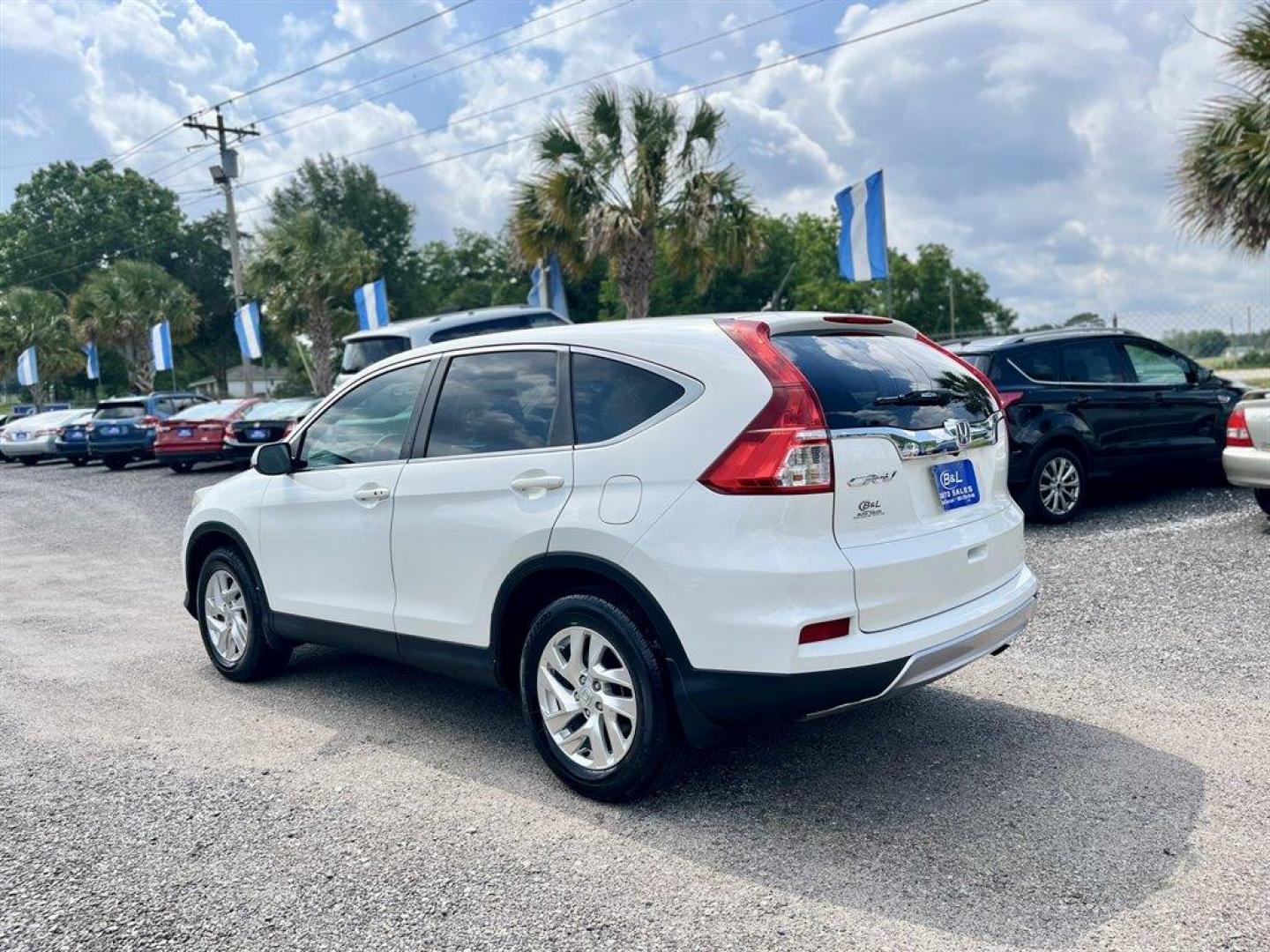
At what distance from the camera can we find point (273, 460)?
5.11 meters

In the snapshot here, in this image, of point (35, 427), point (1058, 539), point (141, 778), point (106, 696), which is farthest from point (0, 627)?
point (35, 427)

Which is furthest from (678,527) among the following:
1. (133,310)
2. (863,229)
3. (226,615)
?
(133,310)

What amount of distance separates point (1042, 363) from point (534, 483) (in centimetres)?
652

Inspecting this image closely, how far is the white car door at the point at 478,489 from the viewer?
3.94 metres

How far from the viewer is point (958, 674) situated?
523 cm

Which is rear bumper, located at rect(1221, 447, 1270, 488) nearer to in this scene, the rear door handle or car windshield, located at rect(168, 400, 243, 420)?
the rear door handle

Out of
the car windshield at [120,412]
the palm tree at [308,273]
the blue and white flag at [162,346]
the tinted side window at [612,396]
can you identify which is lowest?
the tinted side window at [612,396]

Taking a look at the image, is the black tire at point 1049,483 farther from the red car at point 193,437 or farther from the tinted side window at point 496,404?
the red car at point 193,437

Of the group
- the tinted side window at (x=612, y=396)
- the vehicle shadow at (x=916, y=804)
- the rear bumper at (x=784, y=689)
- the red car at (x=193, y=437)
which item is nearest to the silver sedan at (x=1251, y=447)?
the vehicle shadow at (x=916, y=804)

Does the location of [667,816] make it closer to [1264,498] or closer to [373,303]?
[1264,498]

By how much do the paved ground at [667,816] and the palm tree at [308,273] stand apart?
24918 millimetres

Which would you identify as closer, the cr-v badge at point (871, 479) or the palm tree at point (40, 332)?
the cr-v badge at point (871, 479)

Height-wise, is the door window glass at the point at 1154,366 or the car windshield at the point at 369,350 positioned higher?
the car windshield at the point at 369,350

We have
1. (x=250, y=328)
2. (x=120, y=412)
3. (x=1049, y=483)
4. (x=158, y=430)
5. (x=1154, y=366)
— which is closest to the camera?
(x=1049, y=483)
